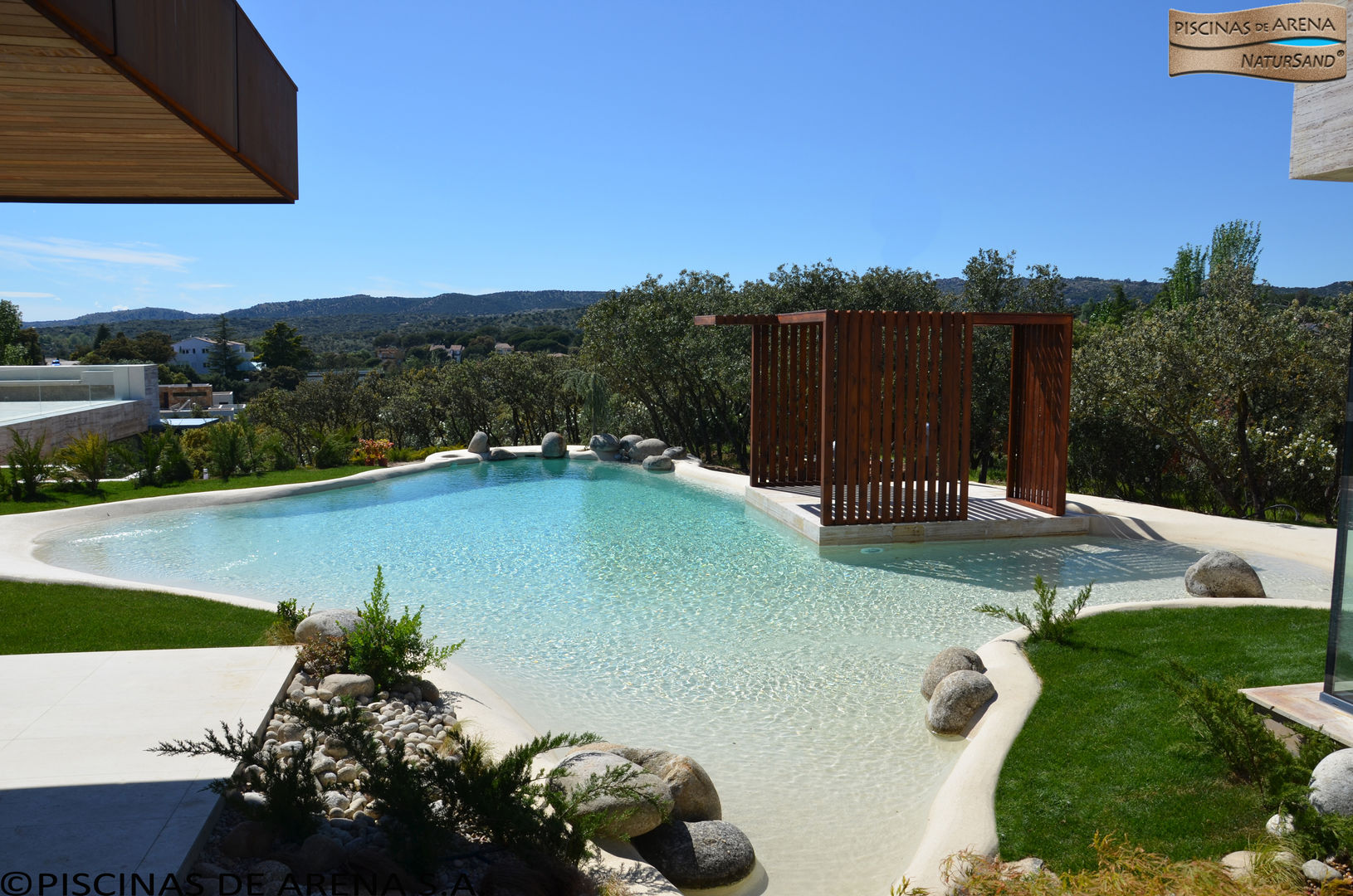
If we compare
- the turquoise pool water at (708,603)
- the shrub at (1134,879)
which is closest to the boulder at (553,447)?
the turquoise pool water at (708,603)

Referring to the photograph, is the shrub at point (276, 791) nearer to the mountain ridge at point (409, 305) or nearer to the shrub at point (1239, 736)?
the shrub at point (1239, 736)

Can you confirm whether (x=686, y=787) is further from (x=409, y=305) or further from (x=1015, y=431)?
(x=409, y=305)

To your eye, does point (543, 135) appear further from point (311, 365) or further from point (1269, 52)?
point (311, 365)

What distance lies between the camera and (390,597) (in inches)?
327

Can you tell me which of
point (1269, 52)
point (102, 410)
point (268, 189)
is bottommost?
point (102, 410)

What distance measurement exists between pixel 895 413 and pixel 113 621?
8.70 m

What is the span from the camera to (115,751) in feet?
12.6

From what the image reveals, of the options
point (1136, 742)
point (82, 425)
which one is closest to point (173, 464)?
point (82, 425)

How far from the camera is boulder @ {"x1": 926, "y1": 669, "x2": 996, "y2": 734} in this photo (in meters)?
5.33

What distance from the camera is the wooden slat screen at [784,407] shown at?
13.3 metres

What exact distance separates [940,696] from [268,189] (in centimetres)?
489

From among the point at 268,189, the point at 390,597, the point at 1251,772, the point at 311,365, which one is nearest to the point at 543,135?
the point at 390,597

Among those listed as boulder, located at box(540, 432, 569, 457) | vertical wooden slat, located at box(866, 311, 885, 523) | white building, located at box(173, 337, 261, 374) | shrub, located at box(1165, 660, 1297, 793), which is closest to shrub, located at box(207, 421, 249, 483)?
boulder, located at box(540, 432, 569, 457)

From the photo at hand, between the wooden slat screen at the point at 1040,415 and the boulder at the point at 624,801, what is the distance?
28.5ft
